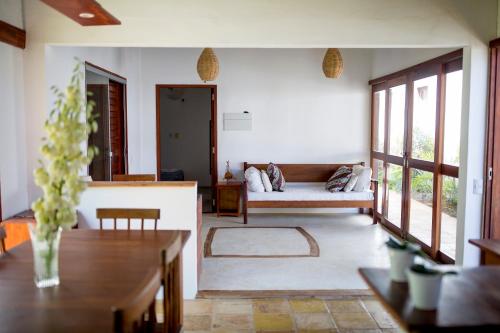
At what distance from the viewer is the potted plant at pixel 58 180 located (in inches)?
66.5

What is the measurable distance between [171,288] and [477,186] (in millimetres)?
2939

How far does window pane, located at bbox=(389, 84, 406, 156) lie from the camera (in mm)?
5652

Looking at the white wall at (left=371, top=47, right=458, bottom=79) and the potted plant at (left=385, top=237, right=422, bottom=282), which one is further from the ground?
the white wall at (left=371, top=47, right=458, bottom=79)

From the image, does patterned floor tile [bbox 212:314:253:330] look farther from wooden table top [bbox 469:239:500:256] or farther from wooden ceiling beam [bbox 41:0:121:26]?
wooden ceiling beam [bbox 41:0:121:26]

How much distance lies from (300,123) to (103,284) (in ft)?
17.8

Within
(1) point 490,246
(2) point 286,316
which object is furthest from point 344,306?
(1) point 490,246

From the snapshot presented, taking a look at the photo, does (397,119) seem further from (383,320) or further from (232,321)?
(232,321)

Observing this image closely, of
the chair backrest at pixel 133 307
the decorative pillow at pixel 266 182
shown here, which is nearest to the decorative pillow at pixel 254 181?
the decorative pillow at pixel 266 182

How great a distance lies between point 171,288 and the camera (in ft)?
6.15

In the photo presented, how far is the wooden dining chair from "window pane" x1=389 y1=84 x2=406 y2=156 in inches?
170

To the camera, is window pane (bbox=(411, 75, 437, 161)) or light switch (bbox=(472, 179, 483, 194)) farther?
window pane (bbox=(411, 75, 437, 161))

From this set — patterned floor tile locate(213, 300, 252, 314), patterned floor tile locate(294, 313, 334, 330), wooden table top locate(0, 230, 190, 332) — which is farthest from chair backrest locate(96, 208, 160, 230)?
patterned floor tile locate(294, 313, 334, 330)

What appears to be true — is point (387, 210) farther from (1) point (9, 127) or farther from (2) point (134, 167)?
(1) point (9, 127)

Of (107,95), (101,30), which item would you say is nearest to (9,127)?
(101,30)
